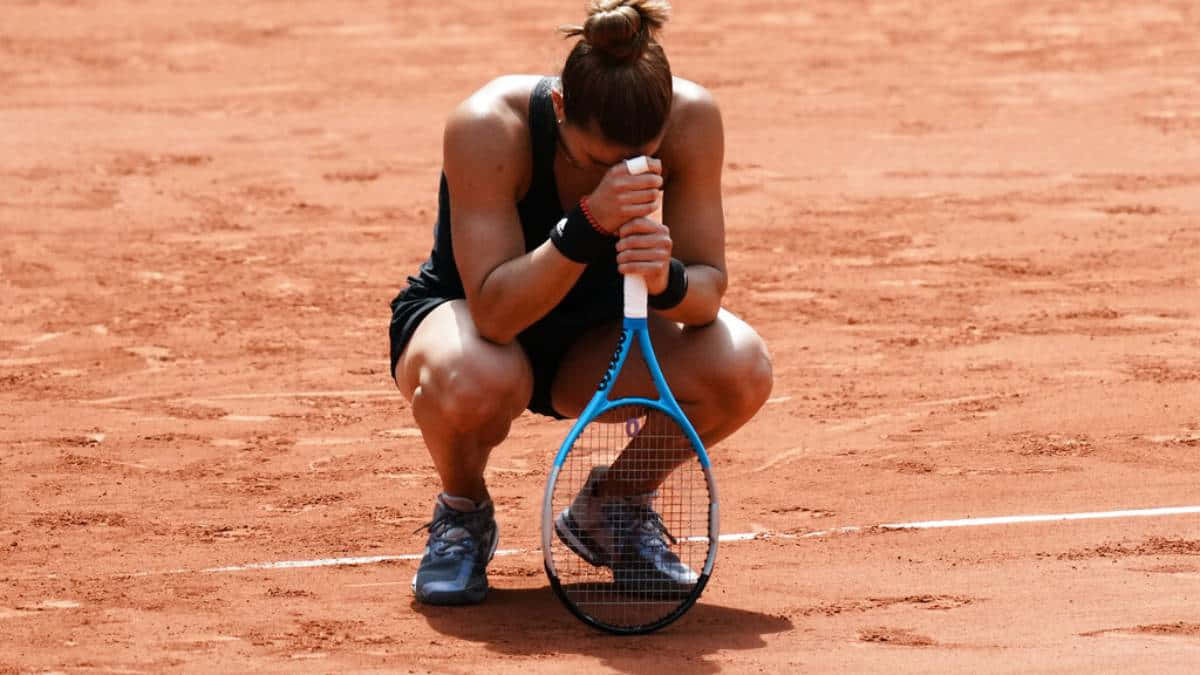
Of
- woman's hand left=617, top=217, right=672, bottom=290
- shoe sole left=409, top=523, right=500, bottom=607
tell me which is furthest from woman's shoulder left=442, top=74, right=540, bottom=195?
shoe sole left=409, top=523, right=500, bottom=607

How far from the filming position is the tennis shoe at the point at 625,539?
4574 mm

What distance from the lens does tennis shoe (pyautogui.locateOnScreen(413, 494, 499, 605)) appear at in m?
4.61

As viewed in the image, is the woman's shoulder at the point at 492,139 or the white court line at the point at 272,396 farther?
the white court line at the point at 272,396

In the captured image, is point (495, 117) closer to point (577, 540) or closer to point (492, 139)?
point (492, 139)

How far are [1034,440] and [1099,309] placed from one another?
1931 mm

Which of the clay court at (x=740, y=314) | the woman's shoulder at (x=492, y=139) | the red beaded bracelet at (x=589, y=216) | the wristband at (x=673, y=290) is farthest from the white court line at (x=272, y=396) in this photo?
the red beaded bracelet at (x=589, y=216)

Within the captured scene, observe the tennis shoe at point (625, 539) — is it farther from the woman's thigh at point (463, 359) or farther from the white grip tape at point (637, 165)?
the white grip tape at point (637, 165)

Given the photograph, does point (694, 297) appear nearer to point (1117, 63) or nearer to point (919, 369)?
point (919, 369)

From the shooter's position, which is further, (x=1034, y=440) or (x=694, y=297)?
(x=1034, y=440)

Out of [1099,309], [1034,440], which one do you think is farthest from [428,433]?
[1099,309]

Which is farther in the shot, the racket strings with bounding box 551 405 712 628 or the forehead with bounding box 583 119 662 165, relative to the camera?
the racket strings with bounding box 551 405 712 628

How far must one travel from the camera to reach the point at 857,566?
4906mm

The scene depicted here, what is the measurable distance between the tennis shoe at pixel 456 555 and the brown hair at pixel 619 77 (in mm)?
1031

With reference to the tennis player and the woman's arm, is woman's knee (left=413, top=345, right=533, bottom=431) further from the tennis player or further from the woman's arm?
the woman's arm
